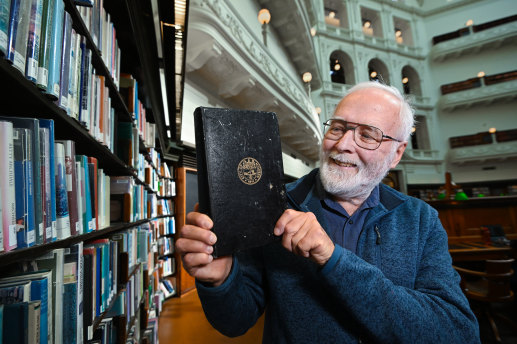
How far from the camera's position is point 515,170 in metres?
15.2

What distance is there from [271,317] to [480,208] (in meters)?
5.24

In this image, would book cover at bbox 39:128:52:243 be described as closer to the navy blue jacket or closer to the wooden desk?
the navy blue jacket

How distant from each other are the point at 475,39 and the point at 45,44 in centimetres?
2203

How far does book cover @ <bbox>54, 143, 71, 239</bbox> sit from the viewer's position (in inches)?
33.4

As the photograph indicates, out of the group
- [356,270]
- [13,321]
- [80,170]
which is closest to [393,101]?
[356,270]

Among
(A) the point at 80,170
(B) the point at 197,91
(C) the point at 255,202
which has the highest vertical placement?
(B) the point at 197,91

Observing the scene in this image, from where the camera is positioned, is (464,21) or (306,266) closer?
(306,266)

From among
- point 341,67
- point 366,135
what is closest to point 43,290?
point 366,135

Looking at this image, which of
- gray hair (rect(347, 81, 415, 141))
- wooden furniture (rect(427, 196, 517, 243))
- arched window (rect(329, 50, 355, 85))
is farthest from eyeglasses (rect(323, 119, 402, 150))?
arched window (rect(329, 50, 355, 85))

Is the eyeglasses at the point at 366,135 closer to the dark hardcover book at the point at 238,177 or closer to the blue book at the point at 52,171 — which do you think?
the dark hardcover book at the point at 238,177

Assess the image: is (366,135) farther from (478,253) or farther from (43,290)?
(478,253)

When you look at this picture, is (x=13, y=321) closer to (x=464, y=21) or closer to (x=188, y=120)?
(x=188, y=120)

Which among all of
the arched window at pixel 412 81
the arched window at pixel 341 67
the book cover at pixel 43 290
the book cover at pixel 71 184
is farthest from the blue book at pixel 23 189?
the arched window at pixel 412 81

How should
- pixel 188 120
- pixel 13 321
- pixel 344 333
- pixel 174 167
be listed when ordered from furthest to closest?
pixel 174 167
pixel 188 120
pixel 344 333
pixel 13 321
